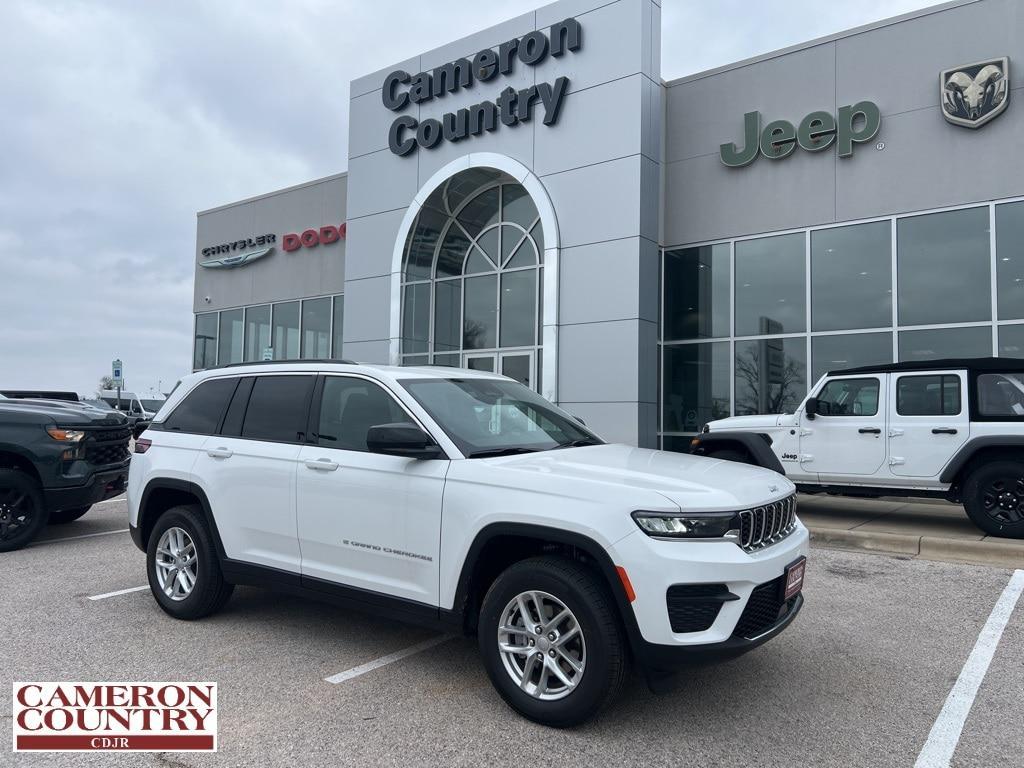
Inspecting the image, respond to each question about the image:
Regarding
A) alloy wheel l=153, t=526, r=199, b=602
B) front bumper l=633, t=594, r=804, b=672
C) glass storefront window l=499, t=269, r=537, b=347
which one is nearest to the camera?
front bumper l=633, t=594, r=804, b=672

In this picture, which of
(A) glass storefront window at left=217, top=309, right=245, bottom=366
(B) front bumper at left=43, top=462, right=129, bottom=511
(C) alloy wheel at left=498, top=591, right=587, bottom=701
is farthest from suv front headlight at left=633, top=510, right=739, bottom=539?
(A) glass storefront window at left=217, top=309, right=245, bottom=366

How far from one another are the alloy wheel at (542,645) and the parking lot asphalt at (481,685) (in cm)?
22

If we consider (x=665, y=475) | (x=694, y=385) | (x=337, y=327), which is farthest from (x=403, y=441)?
(x=337, y=327)

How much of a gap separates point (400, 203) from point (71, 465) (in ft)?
34.6

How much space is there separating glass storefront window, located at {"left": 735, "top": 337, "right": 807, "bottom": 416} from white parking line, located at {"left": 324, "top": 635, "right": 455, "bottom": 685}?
33.7 feet

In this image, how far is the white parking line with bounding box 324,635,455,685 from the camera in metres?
4.30

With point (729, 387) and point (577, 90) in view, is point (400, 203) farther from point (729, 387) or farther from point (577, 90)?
point (729, 387)

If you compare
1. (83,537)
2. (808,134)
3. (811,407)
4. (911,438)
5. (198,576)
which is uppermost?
(808,134)

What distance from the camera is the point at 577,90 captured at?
1449cm

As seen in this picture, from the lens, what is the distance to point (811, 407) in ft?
31.9

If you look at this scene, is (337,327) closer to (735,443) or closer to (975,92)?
(735,443)

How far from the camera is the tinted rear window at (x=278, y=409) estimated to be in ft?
16.4

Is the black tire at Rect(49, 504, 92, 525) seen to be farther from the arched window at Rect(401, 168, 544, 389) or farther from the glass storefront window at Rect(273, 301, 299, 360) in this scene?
the glass storefront window at Rect(273, 301, 299, 360)

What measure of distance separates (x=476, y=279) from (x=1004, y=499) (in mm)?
11399
